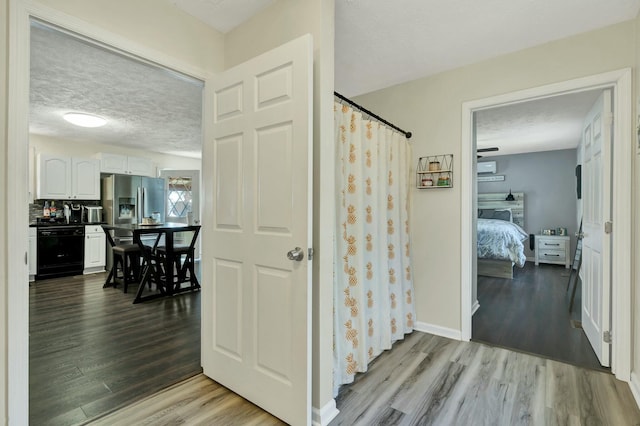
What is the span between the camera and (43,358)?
2295 mm

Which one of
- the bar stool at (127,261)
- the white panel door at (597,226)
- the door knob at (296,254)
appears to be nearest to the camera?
the door knob at (296,254)

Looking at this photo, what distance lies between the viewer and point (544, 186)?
647cm

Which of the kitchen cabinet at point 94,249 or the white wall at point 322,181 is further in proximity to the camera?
the kitchen cabinet at point 94,249

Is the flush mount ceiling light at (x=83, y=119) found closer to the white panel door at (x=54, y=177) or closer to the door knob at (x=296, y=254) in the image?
the white panel door at (x=54, y=177)

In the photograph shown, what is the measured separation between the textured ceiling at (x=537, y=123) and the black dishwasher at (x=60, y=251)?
6.47 m

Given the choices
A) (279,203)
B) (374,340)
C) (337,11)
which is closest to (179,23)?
(337,11)

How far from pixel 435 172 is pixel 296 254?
181 cm

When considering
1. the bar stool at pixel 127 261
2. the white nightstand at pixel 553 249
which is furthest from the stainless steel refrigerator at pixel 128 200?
the white nightstand at pixel 553 249

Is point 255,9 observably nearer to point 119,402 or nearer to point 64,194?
point 119,402

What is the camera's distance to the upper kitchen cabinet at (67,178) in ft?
16.3

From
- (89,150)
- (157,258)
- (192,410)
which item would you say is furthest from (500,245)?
(89,150)

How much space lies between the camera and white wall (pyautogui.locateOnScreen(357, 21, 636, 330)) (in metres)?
2.27

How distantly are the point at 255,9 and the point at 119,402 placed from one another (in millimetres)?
2542

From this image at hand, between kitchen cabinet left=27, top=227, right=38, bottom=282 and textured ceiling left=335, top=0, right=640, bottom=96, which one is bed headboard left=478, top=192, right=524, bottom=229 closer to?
textured ceiling left=335, top=0, right=640, bottom=96
